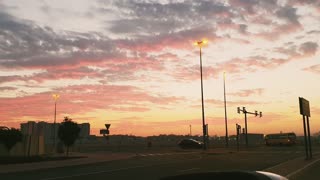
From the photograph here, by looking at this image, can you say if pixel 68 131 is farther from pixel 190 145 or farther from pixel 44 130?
pixel 44 130

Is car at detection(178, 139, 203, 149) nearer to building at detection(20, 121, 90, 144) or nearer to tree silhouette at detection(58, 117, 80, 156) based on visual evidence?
building at detection(20, 121, 90, 144)

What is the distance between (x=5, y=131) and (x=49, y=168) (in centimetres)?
Result: 1207

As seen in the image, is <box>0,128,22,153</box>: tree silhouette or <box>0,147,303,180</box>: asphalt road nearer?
<box>0,147,303,180</box>: asphalt road

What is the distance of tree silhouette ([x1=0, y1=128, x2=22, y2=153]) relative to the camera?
39166mm

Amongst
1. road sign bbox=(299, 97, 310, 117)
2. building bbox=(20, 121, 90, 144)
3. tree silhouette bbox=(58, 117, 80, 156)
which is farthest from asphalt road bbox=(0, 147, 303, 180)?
building bbox=(20, 121, 90, 144)

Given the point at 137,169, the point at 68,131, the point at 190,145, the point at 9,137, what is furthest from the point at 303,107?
the point at 190,145

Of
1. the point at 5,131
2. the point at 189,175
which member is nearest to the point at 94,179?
the point at 189,175

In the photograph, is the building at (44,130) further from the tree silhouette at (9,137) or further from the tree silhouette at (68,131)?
the tree silhouette at (9,137)

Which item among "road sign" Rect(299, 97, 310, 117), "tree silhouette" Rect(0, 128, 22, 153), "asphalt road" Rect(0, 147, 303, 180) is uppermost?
"road sign" Rect(299, 97, 310, 117)

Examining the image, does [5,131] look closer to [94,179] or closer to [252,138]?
[94,179]

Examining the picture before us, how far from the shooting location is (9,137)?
39.6 metres

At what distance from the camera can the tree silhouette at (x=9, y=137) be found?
39166 millimetres

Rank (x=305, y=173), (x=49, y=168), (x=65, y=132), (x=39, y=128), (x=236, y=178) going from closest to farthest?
1. (x=236, y=178)
2. (x=305, y=173)
3. (x=49, y=168)
4. (x=65, y=132)
5. (x=39, y=128)

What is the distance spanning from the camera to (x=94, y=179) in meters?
21.3
